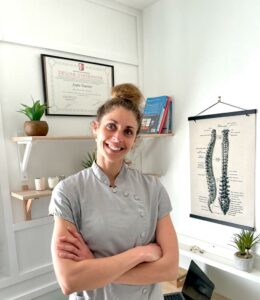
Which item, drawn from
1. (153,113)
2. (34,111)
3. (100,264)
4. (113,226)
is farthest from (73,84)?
(100,264)

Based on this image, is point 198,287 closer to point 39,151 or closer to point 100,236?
Answer: point 100,236

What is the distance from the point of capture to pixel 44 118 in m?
1.80

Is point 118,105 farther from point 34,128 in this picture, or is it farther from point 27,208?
point 27,208

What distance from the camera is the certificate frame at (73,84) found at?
5.90 feet

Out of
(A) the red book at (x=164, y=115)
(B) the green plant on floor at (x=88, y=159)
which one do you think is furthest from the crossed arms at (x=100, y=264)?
(A) the red book at (x=164, y=115)

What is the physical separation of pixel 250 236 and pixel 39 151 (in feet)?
4.81

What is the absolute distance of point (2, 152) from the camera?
160 cm

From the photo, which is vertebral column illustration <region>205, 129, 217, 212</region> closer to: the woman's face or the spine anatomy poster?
the spine anatomy poster

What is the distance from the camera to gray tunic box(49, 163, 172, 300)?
2.94ft

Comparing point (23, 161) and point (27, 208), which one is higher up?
point (23, 161)

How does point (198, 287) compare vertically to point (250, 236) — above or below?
below

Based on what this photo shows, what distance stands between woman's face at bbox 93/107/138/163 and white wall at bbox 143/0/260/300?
95cm

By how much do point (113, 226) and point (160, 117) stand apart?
132 cm

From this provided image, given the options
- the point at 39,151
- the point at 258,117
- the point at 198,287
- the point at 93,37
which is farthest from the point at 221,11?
the point at 198,287
